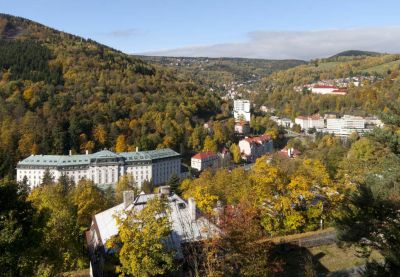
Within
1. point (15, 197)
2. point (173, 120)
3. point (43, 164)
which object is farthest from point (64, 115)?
point (15, 197)

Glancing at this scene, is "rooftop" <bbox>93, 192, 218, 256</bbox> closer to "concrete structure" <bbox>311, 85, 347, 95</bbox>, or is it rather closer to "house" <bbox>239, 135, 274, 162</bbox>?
"house" <bbox>239, 135, 274, 162</bbox>

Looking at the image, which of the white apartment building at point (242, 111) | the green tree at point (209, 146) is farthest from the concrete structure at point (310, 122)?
the green tree at point (209, 146)

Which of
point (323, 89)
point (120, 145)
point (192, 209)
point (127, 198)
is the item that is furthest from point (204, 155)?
point (323, 89)

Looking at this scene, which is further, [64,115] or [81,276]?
[64,115]

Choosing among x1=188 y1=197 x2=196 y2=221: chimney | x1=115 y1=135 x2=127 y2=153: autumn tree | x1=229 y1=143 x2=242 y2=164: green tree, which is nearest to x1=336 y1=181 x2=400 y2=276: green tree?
x1=188 y1=197 x2=196 y2=221: chimney

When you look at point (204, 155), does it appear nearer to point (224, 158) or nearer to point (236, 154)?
point (224, 158)

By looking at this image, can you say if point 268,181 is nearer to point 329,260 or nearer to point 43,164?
point 329,260
